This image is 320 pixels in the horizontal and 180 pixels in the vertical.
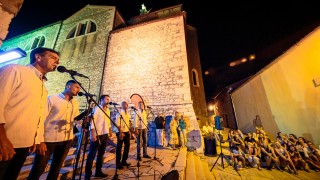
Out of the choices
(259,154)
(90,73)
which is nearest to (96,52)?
(90,73)

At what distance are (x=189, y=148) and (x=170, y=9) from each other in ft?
32.2

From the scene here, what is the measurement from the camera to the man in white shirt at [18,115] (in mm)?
1207

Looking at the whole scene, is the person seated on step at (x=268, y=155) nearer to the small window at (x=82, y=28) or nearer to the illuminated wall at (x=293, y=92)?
the illuminated wall at (x=293, y=92)

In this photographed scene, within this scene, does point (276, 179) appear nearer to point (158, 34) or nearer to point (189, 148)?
point (189, 148)

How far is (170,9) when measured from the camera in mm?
11109

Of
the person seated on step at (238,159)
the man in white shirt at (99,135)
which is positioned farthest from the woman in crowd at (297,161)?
the man in white shirt at (99,135)

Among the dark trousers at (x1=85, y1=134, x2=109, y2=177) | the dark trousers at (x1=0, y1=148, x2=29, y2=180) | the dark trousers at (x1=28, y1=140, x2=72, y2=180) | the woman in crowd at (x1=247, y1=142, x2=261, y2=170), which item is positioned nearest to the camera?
the dark trousers at (x1=0, y1=148, x2=29, y2=180)

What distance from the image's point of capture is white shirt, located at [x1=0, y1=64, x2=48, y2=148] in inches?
50.7

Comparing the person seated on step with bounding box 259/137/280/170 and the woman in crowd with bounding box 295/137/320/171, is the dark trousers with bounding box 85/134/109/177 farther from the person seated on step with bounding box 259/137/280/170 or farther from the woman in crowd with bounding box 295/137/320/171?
the woman in crowd with bounding box 295/137/320/171

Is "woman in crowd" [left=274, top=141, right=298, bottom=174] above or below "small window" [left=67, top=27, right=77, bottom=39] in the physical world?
below

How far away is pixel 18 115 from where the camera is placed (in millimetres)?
1356

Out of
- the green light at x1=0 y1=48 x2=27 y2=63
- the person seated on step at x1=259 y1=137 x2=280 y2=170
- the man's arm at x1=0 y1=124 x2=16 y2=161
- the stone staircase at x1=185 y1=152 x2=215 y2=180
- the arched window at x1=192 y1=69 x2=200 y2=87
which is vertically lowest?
the stone staircase at x1=185 y1=152 x2=215 y2=180

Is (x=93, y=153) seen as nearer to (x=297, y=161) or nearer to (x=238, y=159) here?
(x=238, y=159)

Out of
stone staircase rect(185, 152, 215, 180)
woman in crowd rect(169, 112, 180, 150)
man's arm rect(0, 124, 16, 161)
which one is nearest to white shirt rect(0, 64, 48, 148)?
man's arm rect(0, 124, 16, 161)
